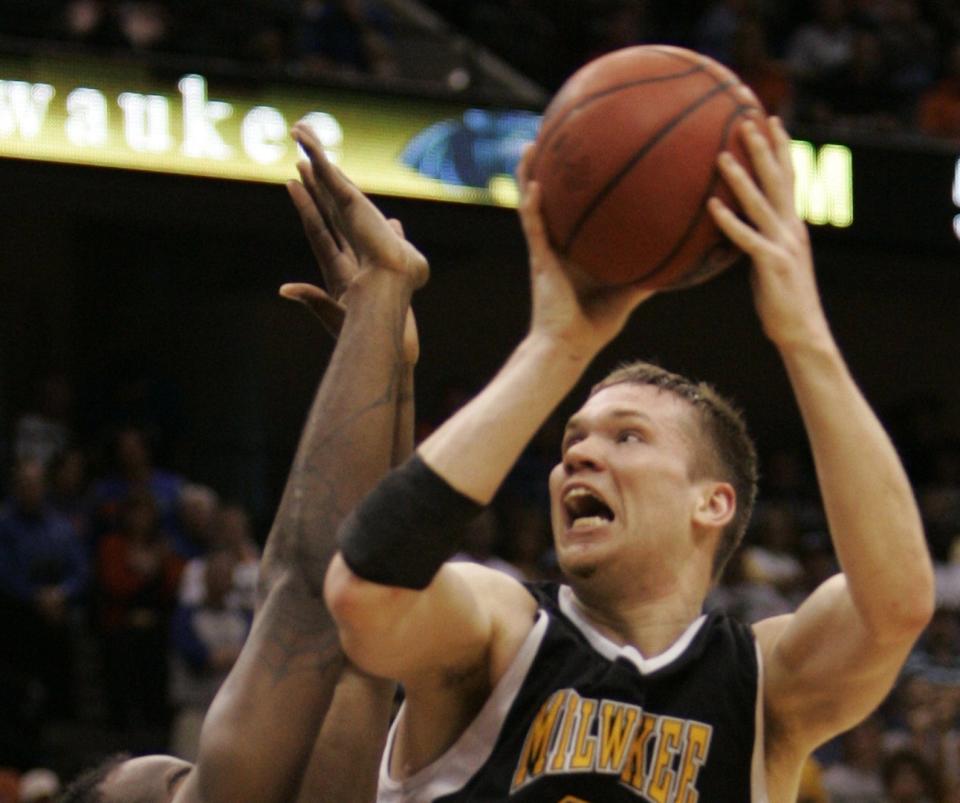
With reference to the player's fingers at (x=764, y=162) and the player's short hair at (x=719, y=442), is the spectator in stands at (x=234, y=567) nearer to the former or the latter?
the player's short hair at (x=719, y=442)

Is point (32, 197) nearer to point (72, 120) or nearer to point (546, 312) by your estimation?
point (72, 120)

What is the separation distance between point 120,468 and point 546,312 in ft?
22.6

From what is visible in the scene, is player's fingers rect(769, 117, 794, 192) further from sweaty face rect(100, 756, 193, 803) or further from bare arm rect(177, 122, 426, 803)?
sweaty face rect(100, 756, 193, 803)

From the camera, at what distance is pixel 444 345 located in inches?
504

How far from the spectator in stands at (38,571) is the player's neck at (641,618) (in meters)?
5.45

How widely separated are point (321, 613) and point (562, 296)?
809 mm

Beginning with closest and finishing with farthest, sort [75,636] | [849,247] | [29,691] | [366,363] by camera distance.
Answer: [366,363], [29,691], [75,636], [849,247]

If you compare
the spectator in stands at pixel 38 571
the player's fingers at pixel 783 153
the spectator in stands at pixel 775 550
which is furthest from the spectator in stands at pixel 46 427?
the player's fingers at pixel 783 153

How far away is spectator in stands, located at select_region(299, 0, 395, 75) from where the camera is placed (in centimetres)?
1009

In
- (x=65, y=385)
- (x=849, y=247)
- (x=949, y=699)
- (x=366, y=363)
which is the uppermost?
(x=849, y=247)

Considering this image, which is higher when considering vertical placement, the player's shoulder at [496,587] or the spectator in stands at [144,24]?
the spectator in stands at [144,24]

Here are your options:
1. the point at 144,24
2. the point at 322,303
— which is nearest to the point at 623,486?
the point at 322,303

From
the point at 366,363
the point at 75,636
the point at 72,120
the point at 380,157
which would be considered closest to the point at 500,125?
the point at 380,157

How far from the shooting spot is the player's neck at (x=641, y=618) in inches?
108
